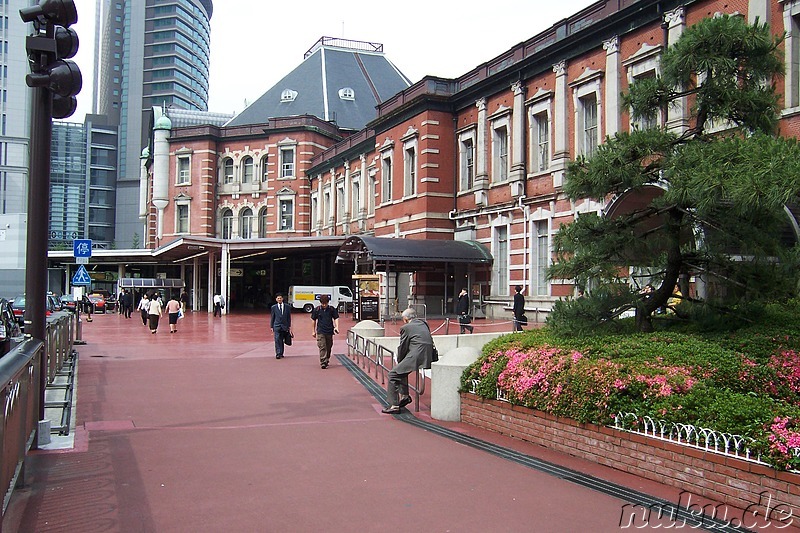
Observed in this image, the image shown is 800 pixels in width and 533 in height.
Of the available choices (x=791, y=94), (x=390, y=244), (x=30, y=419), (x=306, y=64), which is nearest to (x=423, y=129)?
(x=390, y=244)

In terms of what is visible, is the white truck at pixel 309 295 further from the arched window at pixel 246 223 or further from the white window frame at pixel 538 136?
the white window frame at pixel 538 136

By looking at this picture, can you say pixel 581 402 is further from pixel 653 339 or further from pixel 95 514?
pixel 95 514

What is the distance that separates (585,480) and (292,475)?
2876 millimetres

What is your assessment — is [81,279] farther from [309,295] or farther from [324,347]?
[309,295]

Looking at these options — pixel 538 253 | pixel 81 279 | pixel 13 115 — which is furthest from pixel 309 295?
pixel 13 115

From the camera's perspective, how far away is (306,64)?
62.3 meters

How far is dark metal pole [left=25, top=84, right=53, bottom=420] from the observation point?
7.61 metres

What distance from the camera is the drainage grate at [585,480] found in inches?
221

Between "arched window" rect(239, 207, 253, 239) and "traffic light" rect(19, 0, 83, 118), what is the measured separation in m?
50.2

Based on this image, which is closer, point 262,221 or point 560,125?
point 560,125

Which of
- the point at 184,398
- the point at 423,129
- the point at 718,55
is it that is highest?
the point at 423,129

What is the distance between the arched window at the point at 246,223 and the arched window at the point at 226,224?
3.25 feet

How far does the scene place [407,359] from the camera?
1034cm

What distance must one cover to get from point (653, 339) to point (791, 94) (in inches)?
441
